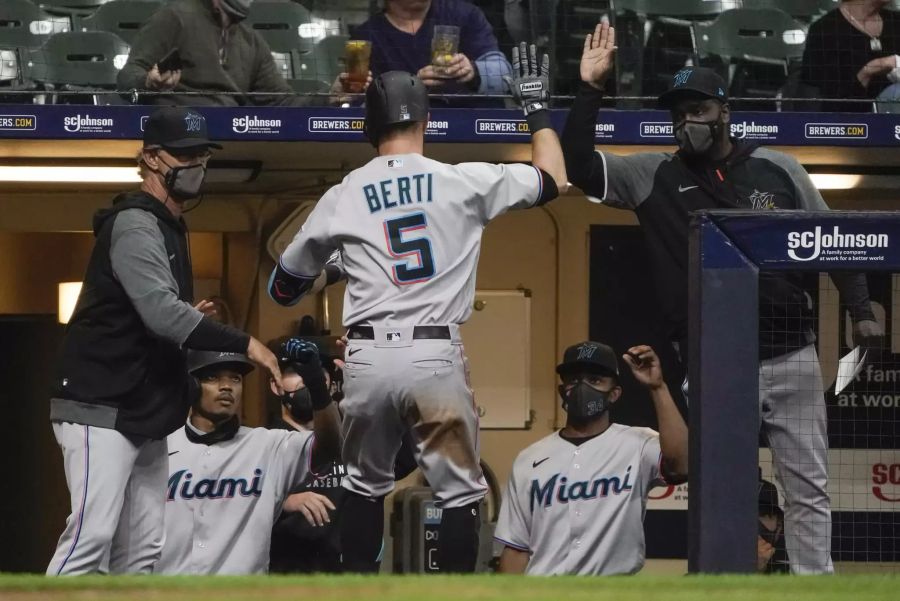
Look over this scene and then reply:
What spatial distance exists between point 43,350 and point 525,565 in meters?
3.45

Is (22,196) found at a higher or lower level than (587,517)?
higher

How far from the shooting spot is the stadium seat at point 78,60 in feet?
23.2

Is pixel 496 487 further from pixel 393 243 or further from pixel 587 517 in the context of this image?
pixel 393 243

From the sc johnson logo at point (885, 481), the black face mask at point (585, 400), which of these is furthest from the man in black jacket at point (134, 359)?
the sc johnson logo at point (885, 481)

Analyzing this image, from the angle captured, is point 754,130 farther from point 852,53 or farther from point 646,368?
point 646,368

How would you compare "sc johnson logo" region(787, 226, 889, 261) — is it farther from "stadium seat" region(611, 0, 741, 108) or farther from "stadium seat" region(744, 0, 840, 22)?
"stadium seat" region(744, 0, 840, 22)

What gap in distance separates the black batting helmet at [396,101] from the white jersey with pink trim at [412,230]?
11 cm

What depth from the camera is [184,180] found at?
4559mm

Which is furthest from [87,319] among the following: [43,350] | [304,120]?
[43,350]

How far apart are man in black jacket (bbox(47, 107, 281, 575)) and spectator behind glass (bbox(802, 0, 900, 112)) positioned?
3.44 metres

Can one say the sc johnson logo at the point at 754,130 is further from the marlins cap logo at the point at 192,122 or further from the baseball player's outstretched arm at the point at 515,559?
the marlins cap logo at the point at 192,122

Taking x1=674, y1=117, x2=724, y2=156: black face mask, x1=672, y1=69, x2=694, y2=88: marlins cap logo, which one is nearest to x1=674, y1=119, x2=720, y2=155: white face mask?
x1=674, y1=117, x2=724, y2=156: black face mask

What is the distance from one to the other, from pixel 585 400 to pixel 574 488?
0.34 meters

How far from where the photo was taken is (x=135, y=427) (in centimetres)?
436
